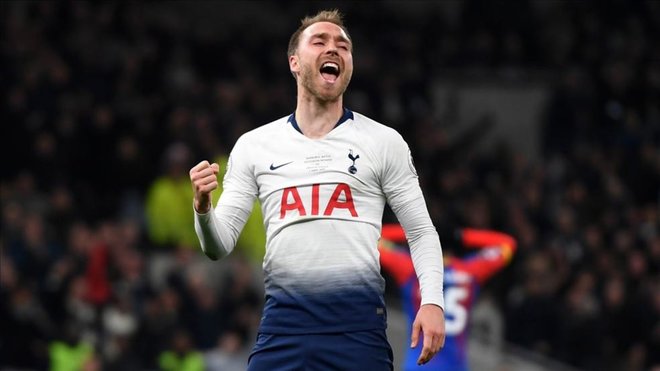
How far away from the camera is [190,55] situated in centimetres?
1789

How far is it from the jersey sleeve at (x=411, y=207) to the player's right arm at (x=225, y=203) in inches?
20.0

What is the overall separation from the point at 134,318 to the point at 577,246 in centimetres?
519

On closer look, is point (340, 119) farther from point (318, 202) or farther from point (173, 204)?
point (173, 204)

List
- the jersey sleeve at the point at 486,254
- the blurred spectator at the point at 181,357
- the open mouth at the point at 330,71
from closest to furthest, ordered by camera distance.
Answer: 1. the open mouth at the point at 330,71
2. the jersey sleeve at the point at 486,254
3. the blurred spectator at the point at 181,357

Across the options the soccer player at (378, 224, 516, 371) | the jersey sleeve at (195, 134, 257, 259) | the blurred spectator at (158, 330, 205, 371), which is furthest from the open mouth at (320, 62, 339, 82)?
the blurred spectator at (158, 330, 205, 371)

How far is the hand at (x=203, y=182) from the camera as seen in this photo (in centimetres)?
475

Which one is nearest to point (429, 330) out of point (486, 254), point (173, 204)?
point (486, 254)

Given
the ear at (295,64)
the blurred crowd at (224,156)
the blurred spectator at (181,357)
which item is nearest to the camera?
the ear at (295,64)

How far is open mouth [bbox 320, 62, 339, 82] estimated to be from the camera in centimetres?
512

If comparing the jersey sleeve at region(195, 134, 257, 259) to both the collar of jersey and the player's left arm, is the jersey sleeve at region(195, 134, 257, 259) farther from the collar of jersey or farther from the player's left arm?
the player's left arm

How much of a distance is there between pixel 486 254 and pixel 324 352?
16.2 feet

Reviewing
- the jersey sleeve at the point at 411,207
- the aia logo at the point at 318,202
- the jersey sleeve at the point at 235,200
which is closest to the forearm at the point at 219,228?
the jersey sleeve at the point at 235,200

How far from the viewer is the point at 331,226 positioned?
497 cm

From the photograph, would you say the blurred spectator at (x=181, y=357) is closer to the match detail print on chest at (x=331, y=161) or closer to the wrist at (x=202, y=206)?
the match detail print on chest at (x=331, y=161)
